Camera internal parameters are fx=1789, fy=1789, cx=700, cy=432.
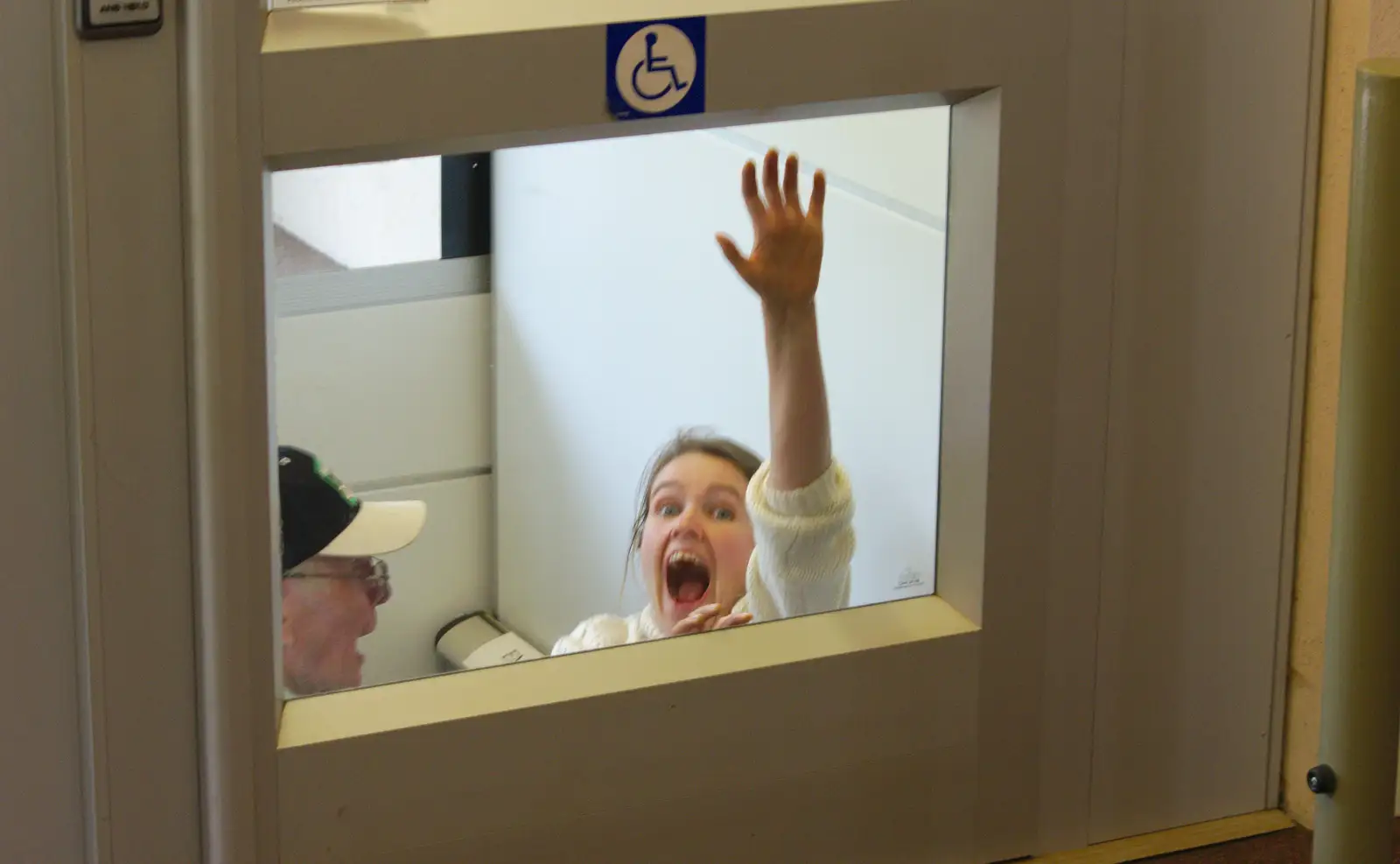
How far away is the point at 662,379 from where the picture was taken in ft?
5.69

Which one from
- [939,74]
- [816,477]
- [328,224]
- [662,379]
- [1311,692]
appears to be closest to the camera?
[939,74]

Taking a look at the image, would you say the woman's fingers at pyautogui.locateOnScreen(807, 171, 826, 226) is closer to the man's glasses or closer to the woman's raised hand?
the woman's raised hand

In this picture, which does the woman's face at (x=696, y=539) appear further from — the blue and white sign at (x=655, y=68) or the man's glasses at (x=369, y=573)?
the blue and white sign at (x=655, y=68)

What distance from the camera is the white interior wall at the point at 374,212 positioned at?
4.59 feet

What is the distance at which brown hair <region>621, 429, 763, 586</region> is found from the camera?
1.48 metres

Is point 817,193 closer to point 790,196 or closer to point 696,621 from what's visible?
point 790,196

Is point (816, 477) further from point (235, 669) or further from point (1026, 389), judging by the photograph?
point (235, 669)

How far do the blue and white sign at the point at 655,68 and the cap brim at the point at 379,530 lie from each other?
0.46m

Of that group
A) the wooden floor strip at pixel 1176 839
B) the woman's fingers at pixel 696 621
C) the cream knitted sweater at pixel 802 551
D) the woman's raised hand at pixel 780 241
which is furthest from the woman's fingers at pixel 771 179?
the wooden floor strip at pixel 1176 839

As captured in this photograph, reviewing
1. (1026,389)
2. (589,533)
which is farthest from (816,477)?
(589,533)

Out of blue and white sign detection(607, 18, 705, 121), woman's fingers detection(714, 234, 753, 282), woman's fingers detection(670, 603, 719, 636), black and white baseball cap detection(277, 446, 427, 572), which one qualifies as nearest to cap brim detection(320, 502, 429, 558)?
black and white baseball cap detection(277, 446, 427, 572)

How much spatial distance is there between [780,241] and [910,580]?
0.24m

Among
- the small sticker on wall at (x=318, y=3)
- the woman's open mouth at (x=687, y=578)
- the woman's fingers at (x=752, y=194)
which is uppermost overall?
the small sticker on wall at (x=318, y=3)

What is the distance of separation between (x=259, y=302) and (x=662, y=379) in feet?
2.77
